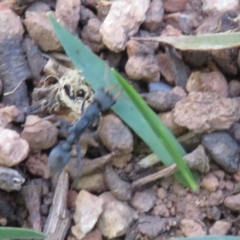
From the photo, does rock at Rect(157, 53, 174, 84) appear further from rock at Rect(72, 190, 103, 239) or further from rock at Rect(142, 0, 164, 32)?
rock at Rect(72, 190, 103, 239)

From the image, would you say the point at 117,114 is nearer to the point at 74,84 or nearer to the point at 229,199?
the point at 74,84

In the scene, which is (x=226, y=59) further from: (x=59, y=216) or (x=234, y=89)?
(x=59, y=216)

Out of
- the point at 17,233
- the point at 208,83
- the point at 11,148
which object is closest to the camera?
the point at 17,233

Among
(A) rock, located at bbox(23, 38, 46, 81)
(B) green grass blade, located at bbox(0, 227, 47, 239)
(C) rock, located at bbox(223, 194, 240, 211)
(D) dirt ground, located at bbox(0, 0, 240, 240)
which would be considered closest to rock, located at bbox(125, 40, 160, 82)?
(D) dirt ground, located at bbox(0, 0, 240, 240)

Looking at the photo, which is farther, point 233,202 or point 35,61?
point 35,61

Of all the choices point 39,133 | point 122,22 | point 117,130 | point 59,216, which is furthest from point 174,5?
point 59,216

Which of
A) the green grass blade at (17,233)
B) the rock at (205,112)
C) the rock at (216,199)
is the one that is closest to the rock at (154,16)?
the rock at (205,112)
